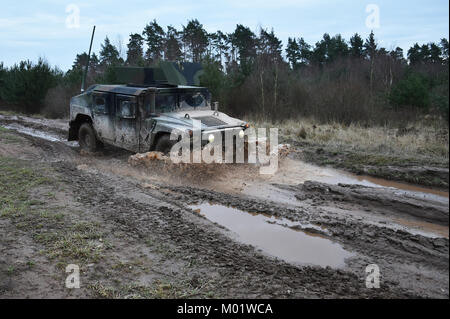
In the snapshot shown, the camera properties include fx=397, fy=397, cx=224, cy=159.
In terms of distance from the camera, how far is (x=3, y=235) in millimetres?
4961

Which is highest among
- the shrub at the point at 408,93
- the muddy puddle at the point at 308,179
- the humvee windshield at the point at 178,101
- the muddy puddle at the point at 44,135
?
the shrub at the point at 408,93

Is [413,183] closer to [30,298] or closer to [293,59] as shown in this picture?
[30,298]

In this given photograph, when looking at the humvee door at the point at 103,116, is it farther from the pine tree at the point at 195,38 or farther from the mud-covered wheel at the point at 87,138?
the pine tree at the point at 195,38

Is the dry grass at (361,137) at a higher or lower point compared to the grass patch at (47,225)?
higher

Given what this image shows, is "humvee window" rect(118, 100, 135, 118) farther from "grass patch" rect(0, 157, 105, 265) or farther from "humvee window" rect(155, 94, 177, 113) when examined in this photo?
"grass patch" rect(0, 157, 105, 265)

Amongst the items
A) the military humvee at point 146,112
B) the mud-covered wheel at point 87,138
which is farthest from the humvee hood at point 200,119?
the mud-covered wheel at point 87,138

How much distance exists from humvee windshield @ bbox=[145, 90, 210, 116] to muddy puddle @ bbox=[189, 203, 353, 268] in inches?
141

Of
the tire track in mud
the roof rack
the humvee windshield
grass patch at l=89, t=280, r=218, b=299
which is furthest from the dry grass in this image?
the roof rack

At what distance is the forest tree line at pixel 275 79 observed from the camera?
1458 centimetres

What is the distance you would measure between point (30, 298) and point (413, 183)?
6.43 metres

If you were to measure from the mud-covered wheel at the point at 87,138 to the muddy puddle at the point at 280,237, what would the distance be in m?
5.55
